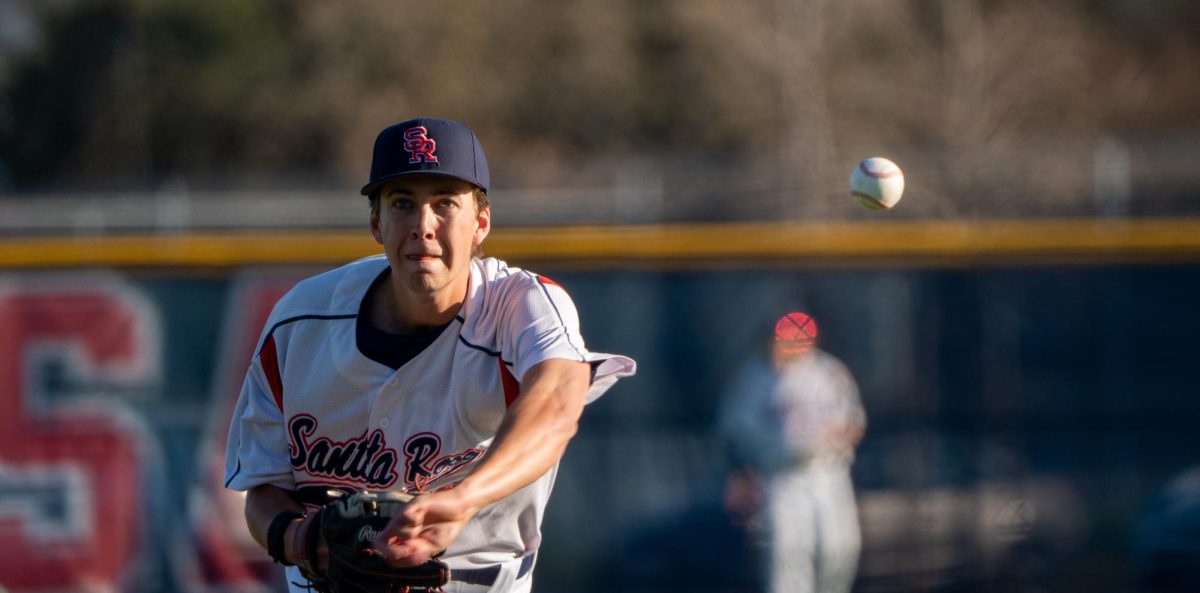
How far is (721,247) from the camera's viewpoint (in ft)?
26.7

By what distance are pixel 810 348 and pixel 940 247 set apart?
36.7 inches

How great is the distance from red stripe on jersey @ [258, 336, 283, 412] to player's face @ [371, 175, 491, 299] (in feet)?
1.34

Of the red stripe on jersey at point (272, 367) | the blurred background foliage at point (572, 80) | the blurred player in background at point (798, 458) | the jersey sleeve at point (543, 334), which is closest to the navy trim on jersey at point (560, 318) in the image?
the jersey sleeve at point (543, 334)

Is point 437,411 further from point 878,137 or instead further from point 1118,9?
point 1118,9

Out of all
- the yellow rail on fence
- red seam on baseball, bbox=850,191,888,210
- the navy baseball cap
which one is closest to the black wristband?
the navy baseball cap

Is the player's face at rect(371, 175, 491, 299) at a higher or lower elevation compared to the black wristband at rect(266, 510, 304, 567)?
higher

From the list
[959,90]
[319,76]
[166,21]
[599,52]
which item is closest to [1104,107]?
[959,90]

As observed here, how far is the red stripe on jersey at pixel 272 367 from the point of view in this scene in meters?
3.25

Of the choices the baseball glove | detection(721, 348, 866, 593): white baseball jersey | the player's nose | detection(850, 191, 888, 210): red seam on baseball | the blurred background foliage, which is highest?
the blurred background foliage

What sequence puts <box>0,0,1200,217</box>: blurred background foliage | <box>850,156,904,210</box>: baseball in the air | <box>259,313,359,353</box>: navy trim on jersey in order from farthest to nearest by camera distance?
<box>0,0,1200,217</box>: blurred background foliage
<box>850,156,904,210</box>: baseball in the air
<box>259,313,359,353</box>: navy trim on jersey

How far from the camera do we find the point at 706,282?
8.10 metres

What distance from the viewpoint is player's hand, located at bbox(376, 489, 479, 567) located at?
2.66 metres

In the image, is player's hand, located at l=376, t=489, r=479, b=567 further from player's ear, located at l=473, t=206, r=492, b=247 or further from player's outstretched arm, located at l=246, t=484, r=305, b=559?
player's ear, located at l=473, t=206, r=492, b=247

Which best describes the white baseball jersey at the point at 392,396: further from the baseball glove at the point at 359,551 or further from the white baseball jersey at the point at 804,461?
the white baseball jersey at the point at 804,461
